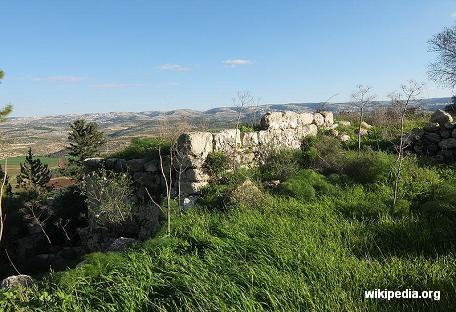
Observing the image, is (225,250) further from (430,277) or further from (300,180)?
(300,180)

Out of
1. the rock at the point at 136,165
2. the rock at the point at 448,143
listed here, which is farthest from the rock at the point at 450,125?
the rock at the point at 136,165

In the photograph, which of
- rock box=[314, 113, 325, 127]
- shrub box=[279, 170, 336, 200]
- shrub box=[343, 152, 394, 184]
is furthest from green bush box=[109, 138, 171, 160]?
rock box=[314, 113, 325, 127]

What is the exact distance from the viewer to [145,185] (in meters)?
12.7

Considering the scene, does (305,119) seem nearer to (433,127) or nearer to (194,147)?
(433,127)

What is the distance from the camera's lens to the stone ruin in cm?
1139

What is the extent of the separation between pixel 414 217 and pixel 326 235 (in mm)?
2389

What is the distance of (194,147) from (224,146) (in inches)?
54.2

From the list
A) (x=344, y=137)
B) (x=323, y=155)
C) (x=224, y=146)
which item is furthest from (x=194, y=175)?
(x=344, y=137)

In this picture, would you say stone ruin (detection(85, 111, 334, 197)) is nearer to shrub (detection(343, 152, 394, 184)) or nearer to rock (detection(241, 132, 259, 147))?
rock (detection(241, 132, 259, 147))

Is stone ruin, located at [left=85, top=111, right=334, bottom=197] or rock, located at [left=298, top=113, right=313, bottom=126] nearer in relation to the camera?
stone ruin, located at [left=85, top=111, right=334, bottom=197]

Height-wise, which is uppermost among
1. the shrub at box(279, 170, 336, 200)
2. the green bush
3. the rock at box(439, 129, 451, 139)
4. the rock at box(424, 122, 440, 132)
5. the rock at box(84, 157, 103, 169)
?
the rock at box(424, 122, 440, 132)

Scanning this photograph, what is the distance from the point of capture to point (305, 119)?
15516 mm

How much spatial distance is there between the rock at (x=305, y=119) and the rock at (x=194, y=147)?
4.96 metres

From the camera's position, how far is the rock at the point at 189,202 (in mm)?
10169
